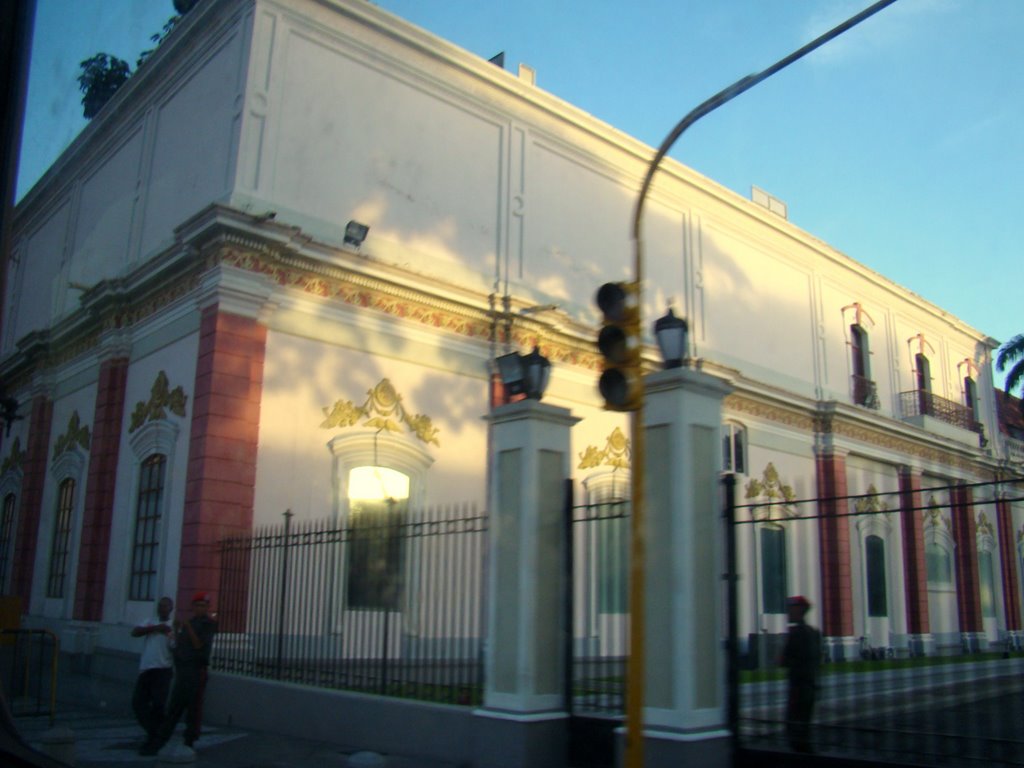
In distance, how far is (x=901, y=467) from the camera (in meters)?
28.0

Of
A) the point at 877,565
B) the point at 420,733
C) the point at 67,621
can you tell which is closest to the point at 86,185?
the point at 67,621

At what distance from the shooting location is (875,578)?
25.4 m

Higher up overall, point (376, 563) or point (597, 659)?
point (376, 563)

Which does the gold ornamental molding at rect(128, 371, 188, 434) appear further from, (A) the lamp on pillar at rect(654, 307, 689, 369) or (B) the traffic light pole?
(B) the traffic light pole

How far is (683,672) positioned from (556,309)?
11.5 m

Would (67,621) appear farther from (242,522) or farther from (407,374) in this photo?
(407,374)

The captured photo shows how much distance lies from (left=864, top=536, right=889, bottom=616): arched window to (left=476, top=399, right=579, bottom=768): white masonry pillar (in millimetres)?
18602

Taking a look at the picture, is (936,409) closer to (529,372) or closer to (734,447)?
(734,447)

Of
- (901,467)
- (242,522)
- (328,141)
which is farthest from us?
(901,467)

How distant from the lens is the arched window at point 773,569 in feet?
67.1

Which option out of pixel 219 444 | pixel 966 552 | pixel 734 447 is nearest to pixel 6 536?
pixel 219 444

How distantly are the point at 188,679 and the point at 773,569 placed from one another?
1506 centimetres

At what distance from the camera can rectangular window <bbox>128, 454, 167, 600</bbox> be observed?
14703 mm

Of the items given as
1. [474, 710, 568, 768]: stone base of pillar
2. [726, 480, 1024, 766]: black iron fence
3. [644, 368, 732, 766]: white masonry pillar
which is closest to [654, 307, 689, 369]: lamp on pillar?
[644, 368, 732, 766]: white masonry pillar
